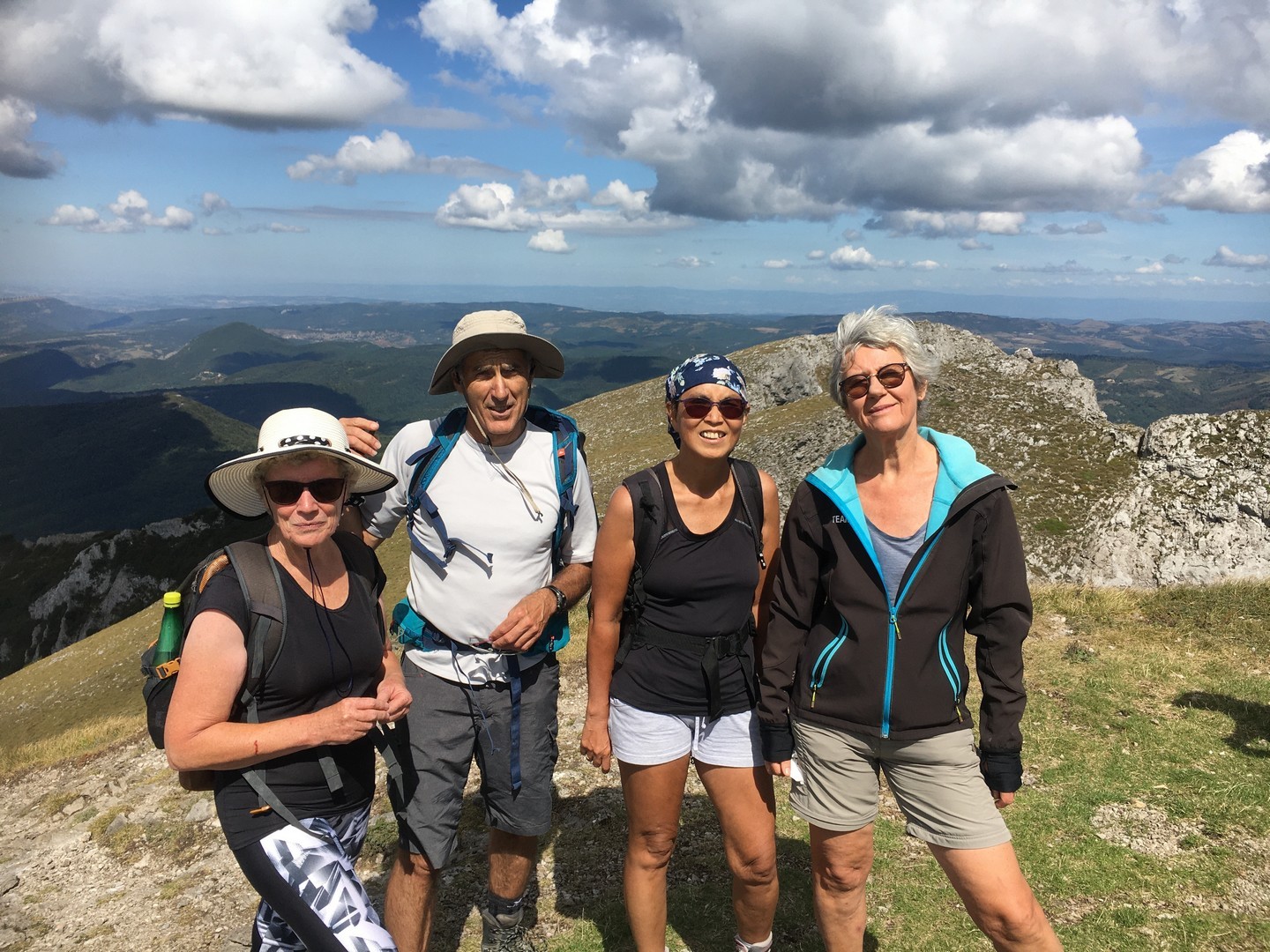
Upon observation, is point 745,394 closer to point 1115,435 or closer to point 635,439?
point 1115,435

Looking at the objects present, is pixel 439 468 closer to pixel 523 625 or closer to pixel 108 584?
pixel 523 625

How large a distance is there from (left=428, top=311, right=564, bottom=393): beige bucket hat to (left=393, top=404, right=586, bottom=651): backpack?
0.34 meters

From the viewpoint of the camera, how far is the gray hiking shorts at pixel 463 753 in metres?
5.24

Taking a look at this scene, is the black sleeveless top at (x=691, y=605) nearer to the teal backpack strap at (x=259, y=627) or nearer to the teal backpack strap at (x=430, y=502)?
the teal backpack strap at (x=430, y=502)

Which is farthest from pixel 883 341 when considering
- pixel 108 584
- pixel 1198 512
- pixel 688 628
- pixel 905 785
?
pixel 108 584

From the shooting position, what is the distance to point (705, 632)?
4.88 m

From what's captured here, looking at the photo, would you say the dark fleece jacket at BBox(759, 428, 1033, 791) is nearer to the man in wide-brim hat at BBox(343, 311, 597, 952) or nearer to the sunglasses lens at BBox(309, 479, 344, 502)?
the man in wide-brim hat at BBox(343, 311, 597, 952)

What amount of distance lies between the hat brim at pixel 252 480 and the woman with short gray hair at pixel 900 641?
2.71m

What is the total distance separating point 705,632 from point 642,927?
93.7 inches

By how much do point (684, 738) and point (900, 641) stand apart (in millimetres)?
1642

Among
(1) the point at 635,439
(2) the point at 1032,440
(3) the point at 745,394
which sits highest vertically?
(3) the point at 745,394

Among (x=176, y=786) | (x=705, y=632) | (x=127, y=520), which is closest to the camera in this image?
(x=705, y=632)

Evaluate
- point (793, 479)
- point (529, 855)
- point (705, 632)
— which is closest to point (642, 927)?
point (529, 855)

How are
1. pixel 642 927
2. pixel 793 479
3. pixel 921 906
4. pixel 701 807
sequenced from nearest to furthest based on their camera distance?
1. pixel 642 927
2. pixel 921 906
3. pixel 701 807
4. pixel 793 479
